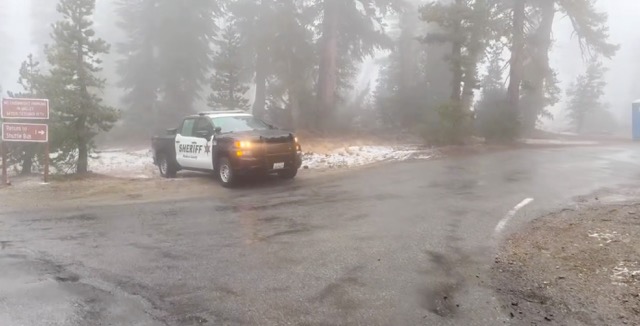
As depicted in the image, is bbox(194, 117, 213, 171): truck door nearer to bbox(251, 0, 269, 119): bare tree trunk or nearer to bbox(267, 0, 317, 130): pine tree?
bbox(267, 0, 317, 130): pine tree

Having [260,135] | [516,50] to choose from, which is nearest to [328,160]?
[260,135]

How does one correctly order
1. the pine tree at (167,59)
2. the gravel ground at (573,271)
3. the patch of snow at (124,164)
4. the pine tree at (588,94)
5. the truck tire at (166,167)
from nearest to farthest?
the gravel ground at (573,271) < the truck tire at (166,167) < the patch of snow at (124,164) < the pine tree at (167,59) < the pine tree at (588,94)

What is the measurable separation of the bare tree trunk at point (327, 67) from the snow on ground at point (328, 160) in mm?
5387

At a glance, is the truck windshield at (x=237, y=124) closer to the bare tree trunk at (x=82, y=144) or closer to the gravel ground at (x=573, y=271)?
the bare tree trunk at (x=82, y=144)

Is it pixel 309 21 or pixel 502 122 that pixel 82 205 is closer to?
pixel 502 122

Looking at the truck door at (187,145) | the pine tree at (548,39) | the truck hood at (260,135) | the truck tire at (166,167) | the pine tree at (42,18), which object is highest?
the pine tree at (42,18)

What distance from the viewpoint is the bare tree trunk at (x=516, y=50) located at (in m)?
23.8

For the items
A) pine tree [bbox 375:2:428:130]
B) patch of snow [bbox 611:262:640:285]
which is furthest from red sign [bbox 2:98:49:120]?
pine tree [bbox 375:2:428:130]

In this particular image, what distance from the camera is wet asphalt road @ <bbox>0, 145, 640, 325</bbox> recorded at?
4684 mm

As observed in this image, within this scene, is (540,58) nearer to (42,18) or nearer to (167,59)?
(167,59)

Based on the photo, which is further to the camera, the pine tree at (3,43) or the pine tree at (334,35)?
the pine tree at (3,43)

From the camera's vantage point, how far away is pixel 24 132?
1362 centimetres

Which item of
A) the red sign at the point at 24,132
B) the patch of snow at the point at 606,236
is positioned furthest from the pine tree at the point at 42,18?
the patch of snow at the point at 606,236

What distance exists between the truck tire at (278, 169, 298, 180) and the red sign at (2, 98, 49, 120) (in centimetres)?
616
